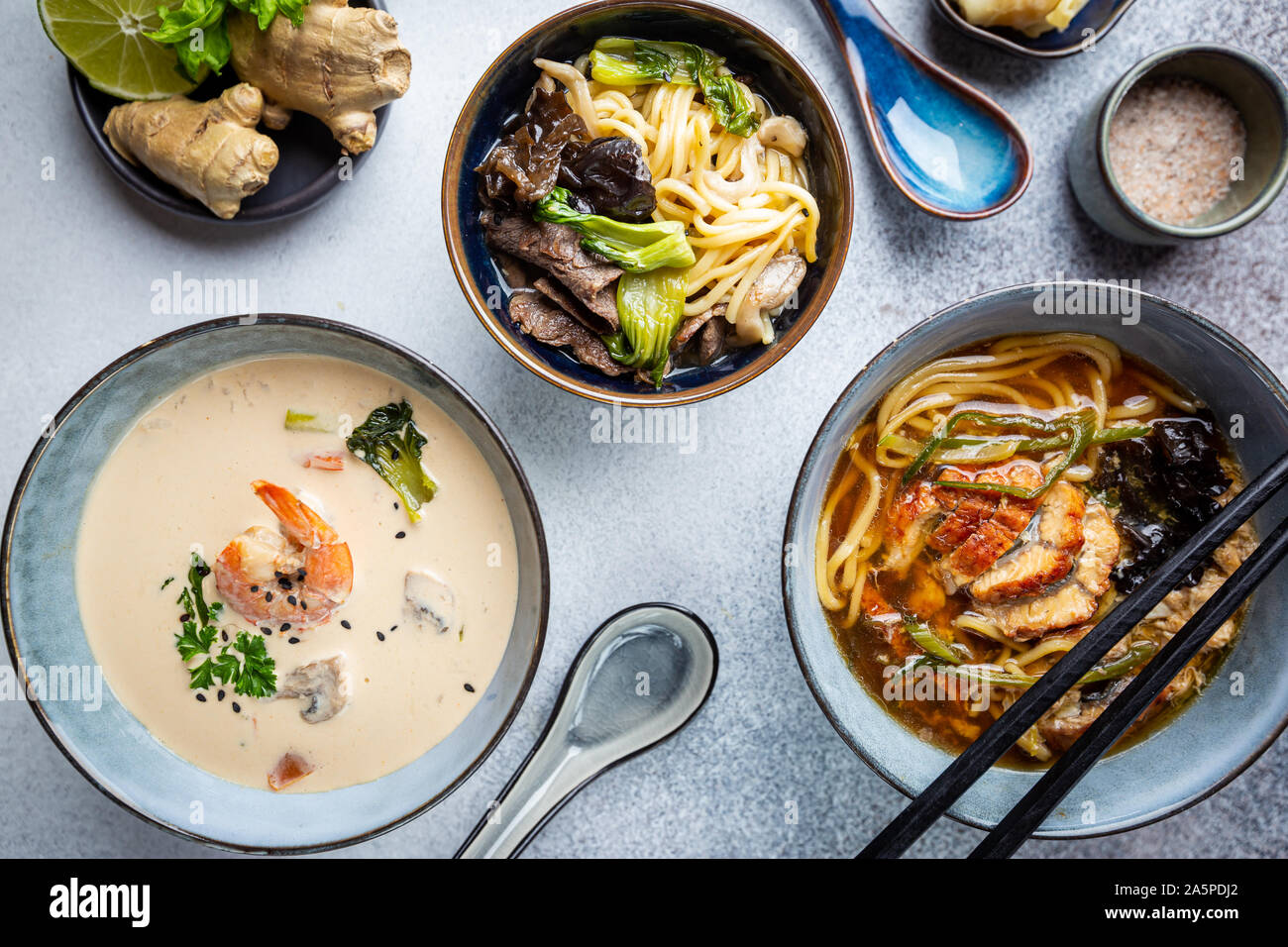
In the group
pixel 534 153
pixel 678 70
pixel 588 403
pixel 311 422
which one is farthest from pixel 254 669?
pixel 678 70

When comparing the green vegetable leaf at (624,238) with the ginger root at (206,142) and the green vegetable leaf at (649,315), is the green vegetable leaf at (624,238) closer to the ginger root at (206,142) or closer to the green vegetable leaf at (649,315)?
the green vegetable leaf at (649,315)

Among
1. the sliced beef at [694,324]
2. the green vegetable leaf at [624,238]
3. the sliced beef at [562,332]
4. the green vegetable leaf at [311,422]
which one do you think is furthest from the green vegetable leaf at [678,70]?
the green vegetable leaf at [311,422]

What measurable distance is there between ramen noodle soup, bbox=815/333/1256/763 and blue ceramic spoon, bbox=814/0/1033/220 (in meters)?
→ 0.46

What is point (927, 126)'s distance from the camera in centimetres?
230

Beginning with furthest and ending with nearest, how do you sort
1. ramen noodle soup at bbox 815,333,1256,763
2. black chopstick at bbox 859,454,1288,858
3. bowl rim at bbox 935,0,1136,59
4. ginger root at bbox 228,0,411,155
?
bowl rim at bbox 935,0,1136,59 → ramen noodle soup at bbox 815,333,1256,763 → ginger root at bbox 228,0,411,155 → black chopstick at bbox 859,454,1288,858

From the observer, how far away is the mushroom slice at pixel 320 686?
6.68ft

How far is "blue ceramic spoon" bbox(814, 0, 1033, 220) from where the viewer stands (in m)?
2.23

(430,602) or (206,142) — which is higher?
(206,142)

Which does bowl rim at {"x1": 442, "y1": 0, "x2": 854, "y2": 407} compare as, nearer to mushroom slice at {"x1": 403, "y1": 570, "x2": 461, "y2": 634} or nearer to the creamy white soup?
the creamy white soup

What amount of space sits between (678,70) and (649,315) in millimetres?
593

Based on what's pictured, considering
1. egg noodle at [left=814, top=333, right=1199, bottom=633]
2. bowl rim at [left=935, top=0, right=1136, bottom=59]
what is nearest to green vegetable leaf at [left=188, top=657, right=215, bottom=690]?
egg noodle at [left=814, top=333, right=1199, bottom=633]

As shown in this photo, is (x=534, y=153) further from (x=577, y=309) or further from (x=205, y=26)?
(x=205, y=26)

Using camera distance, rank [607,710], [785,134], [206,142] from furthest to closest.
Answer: [607,710], [785,134], [206,142]
